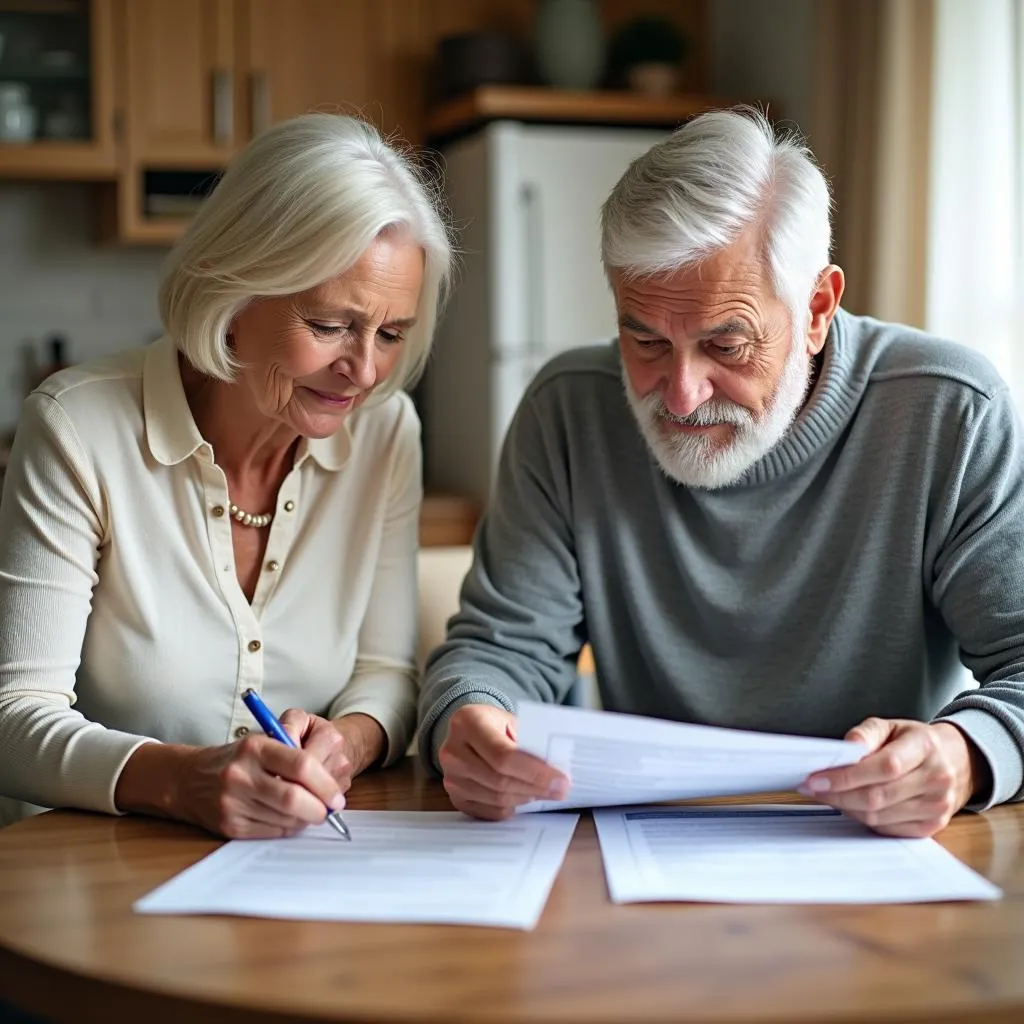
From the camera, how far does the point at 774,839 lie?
116 centimetres

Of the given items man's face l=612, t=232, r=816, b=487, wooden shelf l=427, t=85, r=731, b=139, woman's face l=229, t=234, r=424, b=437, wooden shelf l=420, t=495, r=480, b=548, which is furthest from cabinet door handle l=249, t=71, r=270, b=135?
man's face l=612, t=232, r=816, b=487

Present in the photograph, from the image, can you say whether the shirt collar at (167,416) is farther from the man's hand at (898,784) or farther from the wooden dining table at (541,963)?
the man's hand at (898,784)

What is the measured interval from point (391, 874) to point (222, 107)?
3176 mm

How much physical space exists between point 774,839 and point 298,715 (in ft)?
1.58

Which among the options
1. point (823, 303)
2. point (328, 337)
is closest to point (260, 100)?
point (328, 337)

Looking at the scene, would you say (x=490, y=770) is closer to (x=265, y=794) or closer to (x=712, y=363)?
(x=265, y=794)

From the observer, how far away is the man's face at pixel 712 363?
1402 mm

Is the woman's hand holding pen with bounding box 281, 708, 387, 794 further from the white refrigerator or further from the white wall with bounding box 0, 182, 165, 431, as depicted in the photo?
the white wall with bounding box 0, 182, 165, 431

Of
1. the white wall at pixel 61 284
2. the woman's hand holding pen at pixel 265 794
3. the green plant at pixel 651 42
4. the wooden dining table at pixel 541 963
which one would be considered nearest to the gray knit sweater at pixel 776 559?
the woman's hand holding pen at pixel 265 794

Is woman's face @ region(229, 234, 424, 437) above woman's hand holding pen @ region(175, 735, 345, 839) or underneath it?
above

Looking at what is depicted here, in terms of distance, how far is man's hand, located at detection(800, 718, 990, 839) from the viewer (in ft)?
3.78

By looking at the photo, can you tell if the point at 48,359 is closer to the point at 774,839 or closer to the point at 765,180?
the point at 765,180

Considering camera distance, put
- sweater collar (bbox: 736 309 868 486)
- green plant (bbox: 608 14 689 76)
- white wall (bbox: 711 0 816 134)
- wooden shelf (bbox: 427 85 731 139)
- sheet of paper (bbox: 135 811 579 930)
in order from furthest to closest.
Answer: green plant (bbox: 608 14 689 76) < white wall (bbox: 711 0 816 134) < wooden shelf (bbox: 427 85 731 139) < sweater collar (bbox: 736 309 868 486) < sheet of paper (bbox: 135 811 579 930)

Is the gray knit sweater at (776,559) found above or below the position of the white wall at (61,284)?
below
